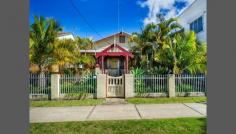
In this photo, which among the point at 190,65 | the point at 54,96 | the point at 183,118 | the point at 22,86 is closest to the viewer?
the point at 22,86

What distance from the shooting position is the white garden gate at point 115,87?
12.1 metres

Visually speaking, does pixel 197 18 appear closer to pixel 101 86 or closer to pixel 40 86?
pixel 101 86

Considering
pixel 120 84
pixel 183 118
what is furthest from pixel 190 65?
pixel 183 118

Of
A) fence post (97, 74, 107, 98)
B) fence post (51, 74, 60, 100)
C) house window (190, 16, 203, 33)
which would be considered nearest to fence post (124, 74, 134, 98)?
fence post (97, 74, 107, 98)

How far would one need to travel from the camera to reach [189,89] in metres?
12.1

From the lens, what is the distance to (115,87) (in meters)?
→ 12.1

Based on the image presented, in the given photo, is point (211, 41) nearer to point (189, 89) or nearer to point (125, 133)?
point (125, 133)

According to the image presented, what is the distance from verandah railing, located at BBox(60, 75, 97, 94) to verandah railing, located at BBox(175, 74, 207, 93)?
423 centimetres

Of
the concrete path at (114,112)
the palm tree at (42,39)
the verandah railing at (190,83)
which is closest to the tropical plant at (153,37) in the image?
the verandah railing at (190,83)

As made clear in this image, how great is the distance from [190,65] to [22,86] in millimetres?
11007

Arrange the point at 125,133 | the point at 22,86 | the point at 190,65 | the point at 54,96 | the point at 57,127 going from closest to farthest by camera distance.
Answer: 1. the point at 22,86
2. the point at 125,133
3. the point at 57,127
4. the point at 54,96
5. the point at 190,65

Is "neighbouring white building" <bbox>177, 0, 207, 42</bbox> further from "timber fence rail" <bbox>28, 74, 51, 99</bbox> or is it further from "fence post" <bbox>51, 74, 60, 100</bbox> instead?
"timber fence rail" <bbox>28, 74, 51, 99</bbox>

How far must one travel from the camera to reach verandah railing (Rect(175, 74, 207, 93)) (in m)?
12.1

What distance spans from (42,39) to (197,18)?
11675mm
